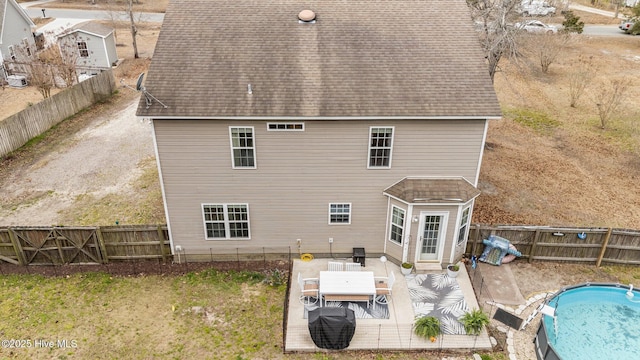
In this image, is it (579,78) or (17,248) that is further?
(579,78)

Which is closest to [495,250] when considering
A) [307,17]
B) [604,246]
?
Result: [604,246]

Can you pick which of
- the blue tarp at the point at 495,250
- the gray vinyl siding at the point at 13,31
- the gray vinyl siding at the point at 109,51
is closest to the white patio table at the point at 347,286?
the blue tarp at the point at 495,250

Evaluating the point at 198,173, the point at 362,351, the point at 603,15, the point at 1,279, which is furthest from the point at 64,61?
the point at 603,15

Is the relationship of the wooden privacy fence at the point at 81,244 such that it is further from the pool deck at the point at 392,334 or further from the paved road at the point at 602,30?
the paved road at the point at 602,30

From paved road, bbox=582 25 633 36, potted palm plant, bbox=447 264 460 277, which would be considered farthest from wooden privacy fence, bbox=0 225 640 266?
paved road, bbox=582 25 633 36

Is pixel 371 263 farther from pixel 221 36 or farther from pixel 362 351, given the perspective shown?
pixel 221 36

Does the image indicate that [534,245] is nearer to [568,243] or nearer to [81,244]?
[568,243]
